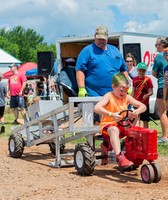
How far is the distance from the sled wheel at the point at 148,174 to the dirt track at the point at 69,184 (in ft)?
0.24

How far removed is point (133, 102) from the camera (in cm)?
674

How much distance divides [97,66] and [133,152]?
1.69 m

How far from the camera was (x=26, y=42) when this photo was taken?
421 ft

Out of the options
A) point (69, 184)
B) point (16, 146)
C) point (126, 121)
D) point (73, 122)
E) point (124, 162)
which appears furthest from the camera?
point (16, 146)

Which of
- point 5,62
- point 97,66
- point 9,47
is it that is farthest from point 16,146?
point 9,47

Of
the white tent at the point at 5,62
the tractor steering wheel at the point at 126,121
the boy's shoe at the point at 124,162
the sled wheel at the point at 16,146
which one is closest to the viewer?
the boy's shoe at the point at 124,162

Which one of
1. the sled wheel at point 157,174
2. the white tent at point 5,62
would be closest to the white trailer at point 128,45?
the sled wheel at point 157,174

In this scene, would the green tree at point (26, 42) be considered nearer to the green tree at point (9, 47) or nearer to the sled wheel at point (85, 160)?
the green tree at point (9, 47)

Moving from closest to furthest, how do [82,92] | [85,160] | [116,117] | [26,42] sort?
1. [116,117]
2. [85,160]
3. [82,92]
4. [26,42]

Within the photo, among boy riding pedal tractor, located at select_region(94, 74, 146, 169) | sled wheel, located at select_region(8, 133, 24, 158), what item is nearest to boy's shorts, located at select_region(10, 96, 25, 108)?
sled wheel, located at select_region(8, 133, 24, 158)

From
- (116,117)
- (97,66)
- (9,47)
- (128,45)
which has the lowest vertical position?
(116,117)

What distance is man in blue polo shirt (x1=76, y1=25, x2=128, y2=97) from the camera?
7.44 metres

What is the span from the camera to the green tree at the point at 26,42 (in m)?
122

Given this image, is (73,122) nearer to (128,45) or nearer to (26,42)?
(128,45)
